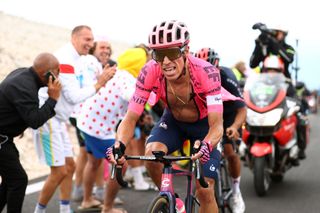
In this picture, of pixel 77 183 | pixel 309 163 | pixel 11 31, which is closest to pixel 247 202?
pixel 77 183

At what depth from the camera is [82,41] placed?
6715 millimetres

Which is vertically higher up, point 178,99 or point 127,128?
point 178,99

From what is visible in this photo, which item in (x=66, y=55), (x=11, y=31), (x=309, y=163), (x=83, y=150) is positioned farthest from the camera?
(x=11, y=31)

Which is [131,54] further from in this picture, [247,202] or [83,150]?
[247,202]

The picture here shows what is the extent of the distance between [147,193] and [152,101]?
326cm

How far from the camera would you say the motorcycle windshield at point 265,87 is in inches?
310

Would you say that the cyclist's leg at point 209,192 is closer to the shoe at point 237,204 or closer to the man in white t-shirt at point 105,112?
the shoe at point 237,204

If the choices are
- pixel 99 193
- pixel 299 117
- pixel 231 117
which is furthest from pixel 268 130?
pixel 99 193

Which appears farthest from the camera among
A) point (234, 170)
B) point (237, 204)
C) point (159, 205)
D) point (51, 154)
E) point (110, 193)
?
point (234, 170)

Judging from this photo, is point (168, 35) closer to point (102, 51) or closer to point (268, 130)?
point (102, 51)

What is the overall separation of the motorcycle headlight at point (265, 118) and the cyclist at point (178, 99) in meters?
2.63

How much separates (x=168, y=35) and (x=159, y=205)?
1.29 meters

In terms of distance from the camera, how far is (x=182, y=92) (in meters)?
4.75

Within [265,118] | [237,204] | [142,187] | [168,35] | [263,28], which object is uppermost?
[168,35]
